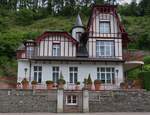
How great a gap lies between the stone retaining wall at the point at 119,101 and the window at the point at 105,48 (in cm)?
664

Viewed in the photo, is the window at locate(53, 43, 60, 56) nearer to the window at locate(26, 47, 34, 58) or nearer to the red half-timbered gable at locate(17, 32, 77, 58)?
the red half-timbered gable at locate(17, 32, 77, 58)

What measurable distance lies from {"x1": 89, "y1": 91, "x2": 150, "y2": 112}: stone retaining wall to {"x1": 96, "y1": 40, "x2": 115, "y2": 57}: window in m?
6.64

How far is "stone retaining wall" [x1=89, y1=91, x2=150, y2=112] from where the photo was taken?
2609cm

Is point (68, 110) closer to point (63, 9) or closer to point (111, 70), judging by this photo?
point (111, 70)

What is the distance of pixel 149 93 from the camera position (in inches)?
1041

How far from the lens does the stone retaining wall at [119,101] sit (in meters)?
26.1

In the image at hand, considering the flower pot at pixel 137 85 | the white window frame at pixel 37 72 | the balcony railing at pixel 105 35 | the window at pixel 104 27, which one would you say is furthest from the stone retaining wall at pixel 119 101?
the window at pixel 104 27

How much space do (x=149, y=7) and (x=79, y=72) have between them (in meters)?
49.5

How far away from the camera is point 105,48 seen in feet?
107

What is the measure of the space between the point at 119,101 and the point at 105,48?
7.57 meters

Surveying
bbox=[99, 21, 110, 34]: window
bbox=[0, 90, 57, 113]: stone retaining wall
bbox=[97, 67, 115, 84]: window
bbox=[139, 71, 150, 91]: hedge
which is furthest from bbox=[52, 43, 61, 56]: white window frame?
bbox=[139, 71, 150, 91]: hedge

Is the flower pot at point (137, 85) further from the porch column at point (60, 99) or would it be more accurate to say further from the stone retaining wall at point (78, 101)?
the porch column at point (60, 99)

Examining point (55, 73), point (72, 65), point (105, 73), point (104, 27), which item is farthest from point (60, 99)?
point (104, 27)

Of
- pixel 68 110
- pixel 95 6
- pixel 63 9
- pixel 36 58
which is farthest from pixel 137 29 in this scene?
pixel 68 110
